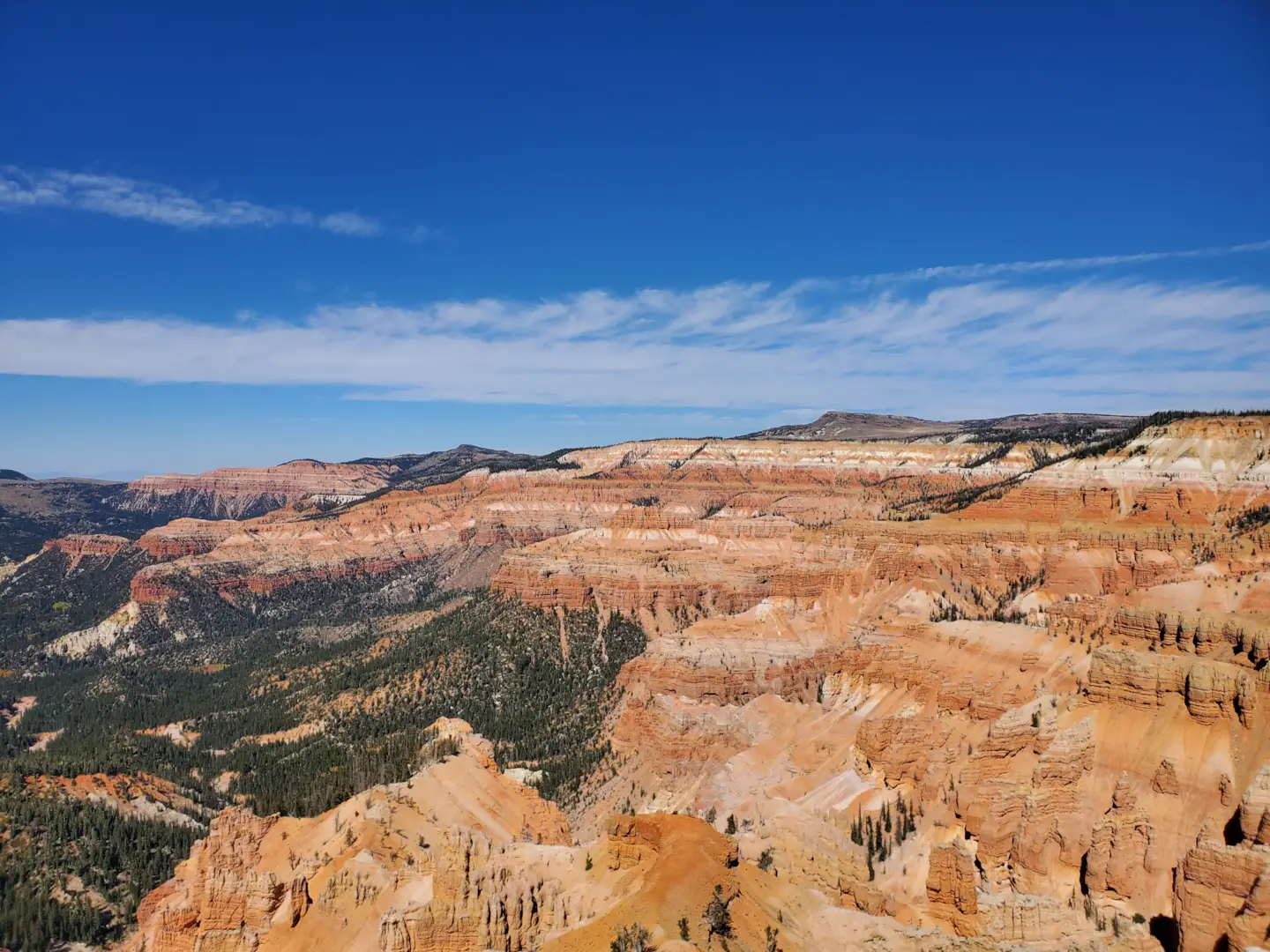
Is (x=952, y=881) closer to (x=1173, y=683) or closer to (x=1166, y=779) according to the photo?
(x=1166, y=779)

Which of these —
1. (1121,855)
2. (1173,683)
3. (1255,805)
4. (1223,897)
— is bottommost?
(1121,855)

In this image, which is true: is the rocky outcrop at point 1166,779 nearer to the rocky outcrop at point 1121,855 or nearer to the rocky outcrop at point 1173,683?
the rocky outcrop at point 1121,855

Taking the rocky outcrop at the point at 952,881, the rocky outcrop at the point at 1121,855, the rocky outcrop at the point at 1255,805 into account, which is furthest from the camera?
the rocky outcrop at the point at 1121,855

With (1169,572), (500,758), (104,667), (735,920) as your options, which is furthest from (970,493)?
(104,667)

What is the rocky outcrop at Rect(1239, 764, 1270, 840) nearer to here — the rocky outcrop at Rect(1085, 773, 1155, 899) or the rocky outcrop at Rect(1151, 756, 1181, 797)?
the rocky outcrop at Rect(1151, 756, 1181, 797)

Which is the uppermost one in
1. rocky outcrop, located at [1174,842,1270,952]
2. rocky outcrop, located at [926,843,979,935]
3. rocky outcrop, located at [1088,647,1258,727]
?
rocky outcrop, located at [1088,647,1258,727]

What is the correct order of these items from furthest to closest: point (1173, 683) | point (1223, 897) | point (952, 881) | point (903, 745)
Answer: point (903, 745) → point (1173, 683) → point (952, 881) → point (1223, 897)

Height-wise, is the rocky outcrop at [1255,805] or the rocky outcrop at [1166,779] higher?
the rocky outcrop at [1255,805]

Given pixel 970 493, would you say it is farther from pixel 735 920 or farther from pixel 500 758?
pixel 735 920

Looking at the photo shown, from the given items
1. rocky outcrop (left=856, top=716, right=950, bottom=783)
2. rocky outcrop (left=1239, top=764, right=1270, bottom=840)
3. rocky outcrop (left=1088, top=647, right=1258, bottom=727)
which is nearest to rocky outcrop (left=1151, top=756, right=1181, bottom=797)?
rocky outcrop (left=1088, top=647, right=1258, bottom=727)

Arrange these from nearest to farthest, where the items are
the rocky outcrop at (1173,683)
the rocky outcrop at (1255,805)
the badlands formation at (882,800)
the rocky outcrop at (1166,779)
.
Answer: the badlands formation at (882,800) < the rocky outcrop at (1255,805) < the rocky outcrop at (1166,779) < the rocky outcrop at (1173,683)

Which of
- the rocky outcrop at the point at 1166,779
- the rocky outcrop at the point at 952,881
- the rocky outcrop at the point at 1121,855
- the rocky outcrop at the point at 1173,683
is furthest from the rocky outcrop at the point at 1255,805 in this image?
the rocky outcrop at the point at 952,881

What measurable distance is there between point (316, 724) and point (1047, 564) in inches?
3365

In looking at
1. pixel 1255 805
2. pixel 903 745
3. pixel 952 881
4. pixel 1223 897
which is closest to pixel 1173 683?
pixel 1255 805
